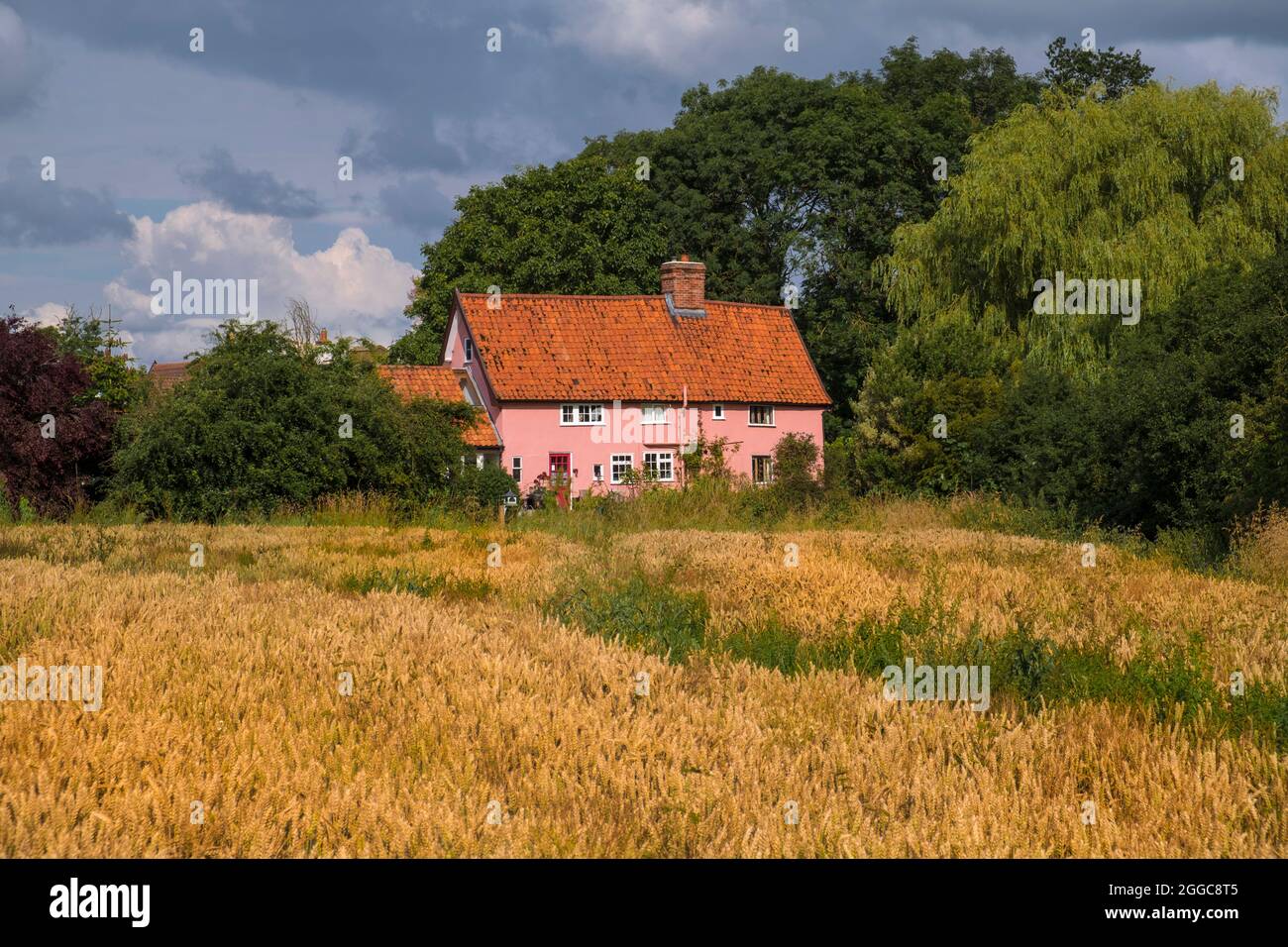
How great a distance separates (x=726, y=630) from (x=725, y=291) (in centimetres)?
4767

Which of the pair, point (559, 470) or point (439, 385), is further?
point (559, 470)

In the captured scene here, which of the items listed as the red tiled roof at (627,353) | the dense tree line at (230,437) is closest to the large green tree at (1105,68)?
the red tiled roof at (627,353)

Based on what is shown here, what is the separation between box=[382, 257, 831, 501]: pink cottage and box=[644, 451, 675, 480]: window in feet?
0.16

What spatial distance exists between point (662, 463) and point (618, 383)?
11.7 ft

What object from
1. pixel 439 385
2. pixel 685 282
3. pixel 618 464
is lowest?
pixel 618 464

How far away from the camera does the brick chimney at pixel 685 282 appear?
5003cm

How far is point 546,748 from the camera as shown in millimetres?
5719

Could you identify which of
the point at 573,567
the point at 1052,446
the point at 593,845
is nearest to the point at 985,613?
the point at 573,567

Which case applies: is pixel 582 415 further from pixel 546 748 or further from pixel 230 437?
pixel 546 748

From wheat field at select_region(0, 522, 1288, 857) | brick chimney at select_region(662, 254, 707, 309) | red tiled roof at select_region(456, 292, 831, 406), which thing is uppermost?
brick chimney at select_region(662, 254, 707, 309)

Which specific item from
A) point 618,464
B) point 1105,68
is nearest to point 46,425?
point 618,464

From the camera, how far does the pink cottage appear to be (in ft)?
152

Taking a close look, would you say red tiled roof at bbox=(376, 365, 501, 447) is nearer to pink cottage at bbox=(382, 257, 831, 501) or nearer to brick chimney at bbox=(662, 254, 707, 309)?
pink cottage at bbox=(382, 257, 831, 501)

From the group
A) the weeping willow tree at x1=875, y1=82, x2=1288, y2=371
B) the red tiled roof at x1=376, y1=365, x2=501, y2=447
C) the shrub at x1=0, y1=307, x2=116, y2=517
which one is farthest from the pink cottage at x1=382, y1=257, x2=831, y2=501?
the shrub at x1=0, y1=307, x2=116, y2=517
